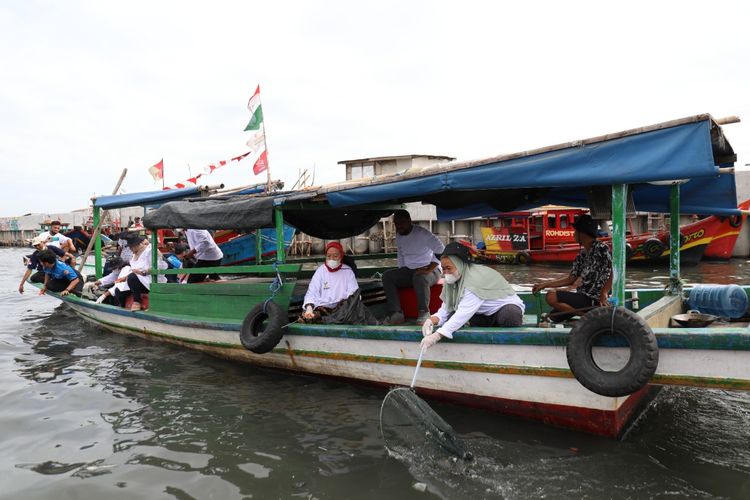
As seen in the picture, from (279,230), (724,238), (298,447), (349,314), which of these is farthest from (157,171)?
(724,238)

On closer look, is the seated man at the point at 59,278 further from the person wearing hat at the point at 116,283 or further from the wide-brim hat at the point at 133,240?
the wide-brim hat at the point at 133,240

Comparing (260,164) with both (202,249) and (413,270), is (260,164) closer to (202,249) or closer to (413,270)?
(202,249)

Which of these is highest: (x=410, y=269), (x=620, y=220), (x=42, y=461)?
(x=620, y=220)

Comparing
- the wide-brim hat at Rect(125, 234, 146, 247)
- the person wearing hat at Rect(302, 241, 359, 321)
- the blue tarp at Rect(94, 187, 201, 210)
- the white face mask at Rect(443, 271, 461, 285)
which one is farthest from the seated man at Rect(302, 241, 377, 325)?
the wide-brim hat at Rect(125, 234, 146, 247)

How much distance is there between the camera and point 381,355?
16.8 ft

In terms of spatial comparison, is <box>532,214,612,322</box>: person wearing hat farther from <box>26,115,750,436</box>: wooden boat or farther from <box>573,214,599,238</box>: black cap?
<box>26,115,750,436</box>: wooden boat

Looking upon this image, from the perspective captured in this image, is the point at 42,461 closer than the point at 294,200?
Yes

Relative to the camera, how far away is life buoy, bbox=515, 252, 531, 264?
20.1 m

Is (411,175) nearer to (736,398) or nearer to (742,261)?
(736,398)

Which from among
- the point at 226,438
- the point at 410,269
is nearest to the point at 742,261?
the point at 410,269

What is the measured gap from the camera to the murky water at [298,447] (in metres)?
3.75

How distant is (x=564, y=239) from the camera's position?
19.5m

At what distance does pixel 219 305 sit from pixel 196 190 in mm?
1665

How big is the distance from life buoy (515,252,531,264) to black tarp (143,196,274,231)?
15.5m
